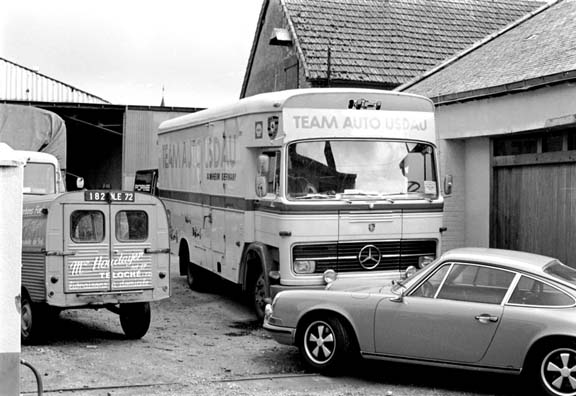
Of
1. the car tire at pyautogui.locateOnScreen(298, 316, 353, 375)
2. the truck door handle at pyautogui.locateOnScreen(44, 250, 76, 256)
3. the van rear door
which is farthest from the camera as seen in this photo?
the van rear door

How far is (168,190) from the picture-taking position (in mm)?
16188

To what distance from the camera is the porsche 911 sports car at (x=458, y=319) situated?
23.5ft

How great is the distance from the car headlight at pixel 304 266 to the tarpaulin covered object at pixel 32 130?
26.7ft

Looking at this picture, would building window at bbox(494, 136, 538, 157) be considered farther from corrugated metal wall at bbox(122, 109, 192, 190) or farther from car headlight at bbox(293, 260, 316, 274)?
corrugated metal wall at bbox(122, 109, 192, 190)

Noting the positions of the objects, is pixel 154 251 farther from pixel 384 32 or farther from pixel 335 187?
pixel 384 32

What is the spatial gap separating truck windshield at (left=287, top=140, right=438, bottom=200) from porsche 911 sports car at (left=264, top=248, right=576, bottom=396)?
2.22 metres

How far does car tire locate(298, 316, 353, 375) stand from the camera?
8.01 metres

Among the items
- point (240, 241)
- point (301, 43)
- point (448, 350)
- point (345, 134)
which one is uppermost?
point (301, 43)

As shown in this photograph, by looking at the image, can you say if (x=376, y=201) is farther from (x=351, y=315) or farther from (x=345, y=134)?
(x=351, y=315)

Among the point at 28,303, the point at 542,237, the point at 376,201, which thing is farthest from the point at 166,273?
the point at 542,237

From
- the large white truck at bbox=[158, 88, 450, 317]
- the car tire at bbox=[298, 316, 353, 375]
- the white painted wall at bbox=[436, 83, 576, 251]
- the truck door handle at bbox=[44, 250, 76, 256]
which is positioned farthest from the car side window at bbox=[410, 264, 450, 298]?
the white painted wall at bbox=[436, 83, 576, 251]

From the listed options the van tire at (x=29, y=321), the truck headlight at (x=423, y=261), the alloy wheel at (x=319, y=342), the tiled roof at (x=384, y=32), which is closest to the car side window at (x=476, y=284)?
the alloy wheel at (x=319, y=342)

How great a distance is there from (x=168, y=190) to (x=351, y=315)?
346 inches

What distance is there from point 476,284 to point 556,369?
1113 millimetres
